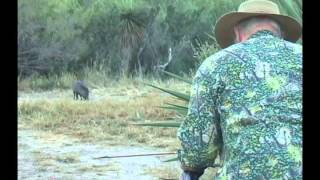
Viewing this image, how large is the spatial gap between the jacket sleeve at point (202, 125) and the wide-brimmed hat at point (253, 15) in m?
0.32

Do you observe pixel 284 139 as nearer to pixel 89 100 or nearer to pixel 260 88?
pixel 260 88

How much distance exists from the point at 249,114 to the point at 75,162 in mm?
7439

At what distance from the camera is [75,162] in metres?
9.70

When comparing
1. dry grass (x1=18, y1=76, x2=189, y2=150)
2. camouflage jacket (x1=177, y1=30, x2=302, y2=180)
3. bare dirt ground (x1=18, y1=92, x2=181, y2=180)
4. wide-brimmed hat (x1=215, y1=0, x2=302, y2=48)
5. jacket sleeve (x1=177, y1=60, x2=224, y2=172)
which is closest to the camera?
camouflage jacket (x1=177, y1=30, x2=302, y2=180)

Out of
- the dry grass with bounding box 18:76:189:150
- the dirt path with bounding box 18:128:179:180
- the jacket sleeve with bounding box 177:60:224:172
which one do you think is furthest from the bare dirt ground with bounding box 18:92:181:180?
the jacket sleeve with bounding box 177:60:224:172

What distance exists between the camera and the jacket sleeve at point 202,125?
2541 millimetres

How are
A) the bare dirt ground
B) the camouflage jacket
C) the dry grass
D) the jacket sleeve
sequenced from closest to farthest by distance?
the camouflage jacket, the jacket sleeve, the bare dirt ground, the dry grass

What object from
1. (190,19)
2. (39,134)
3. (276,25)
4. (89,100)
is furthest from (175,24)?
(276,25)

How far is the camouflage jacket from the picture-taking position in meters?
2.43

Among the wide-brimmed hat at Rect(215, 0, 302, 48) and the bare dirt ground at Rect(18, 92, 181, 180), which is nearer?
the wide-brimmed hat at Rect(215, 0, 302, 48)

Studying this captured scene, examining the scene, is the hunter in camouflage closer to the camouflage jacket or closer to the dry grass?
the camouflage jacket

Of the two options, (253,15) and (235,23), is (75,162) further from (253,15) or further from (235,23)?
(253,15)

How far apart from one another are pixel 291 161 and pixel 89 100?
528 inches

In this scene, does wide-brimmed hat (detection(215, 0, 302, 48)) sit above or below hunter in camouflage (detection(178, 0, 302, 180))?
above
